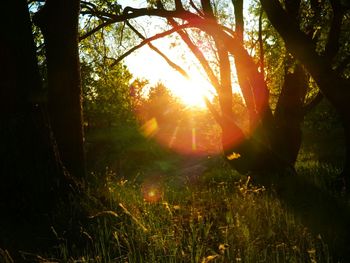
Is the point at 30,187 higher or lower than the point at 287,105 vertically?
lower

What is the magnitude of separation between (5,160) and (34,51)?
1484mm

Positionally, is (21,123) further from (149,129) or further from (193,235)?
(149,129)

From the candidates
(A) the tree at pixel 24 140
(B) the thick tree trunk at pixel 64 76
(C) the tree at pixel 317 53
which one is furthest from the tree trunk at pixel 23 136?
(C) the tree at pixel 317 53

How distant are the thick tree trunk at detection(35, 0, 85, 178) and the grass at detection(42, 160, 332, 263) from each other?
1.12 meters

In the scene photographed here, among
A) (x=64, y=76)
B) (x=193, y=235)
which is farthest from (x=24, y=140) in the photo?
(x=193, y=235)

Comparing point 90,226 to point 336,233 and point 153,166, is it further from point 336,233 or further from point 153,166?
point 153,166

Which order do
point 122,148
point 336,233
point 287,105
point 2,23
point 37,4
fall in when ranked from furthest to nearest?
point 122,148, point 287,105, point 37,4, point 2,23, point 336,233

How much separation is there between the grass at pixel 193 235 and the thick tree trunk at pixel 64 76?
43.9 inches

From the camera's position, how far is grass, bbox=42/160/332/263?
10.7 feet

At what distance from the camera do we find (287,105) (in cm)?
1226

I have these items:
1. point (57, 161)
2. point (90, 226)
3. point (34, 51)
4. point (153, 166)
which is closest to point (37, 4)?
point (34, 51)

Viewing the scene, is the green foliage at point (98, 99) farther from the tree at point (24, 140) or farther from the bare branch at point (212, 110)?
the tree at point (24, 140)

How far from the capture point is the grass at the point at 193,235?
3262mm

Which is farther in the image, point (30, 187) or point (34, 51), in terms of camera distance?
point (34, 51)
